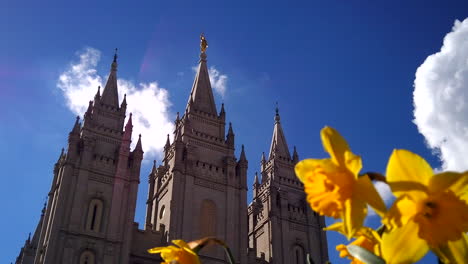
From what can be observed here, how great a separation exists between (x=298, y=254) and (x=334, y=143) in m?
35.2

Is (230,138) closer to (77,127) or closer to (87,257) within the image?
(77,127)

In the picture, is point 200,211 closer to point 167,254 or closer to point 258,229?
point 258,229

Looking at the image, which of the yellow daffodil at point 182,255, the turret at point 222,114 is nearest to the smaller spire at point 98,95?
the turret at point 222,114

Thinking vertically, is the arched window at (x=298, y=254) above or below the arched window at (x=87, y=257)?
above

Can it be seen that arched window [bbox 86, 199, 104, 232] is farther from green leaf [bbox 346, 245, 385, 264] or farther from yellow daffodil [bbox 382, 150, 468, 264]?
yellow daffodil [bbox 382, 150, 468, 264]

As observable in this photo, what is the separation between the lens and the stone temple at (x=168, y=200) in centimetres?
2673

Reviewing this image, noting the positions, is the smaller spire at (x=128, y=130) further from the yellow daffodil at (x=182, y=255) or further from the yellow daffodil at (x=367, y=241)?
→ the yellow daffodil at (x=367, y=241)

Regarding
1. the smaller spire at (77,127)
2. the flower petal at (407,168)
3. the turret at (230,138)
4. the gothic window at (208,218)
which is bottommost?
the flower petal at (407,168)

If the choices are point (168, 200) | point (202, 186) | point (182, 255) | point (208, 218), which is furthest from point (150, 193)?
point (182, 255)

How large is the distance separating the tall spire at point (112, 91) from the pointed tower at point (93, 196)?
1.26 m

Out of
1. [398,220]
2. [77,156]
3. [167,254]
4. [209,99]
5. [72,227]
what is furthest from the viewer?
[209,99]

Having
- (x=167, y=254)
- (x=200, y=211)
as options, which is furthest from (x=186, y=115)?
(x=167, y=254)

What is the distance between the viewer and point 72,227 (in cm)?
2616

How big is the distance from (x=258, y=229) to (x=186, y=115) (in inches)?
410
